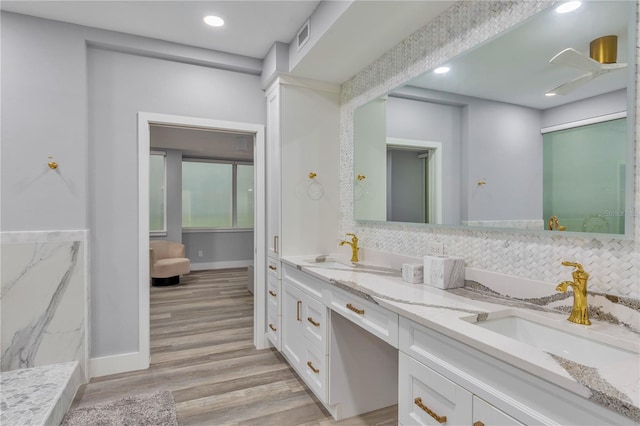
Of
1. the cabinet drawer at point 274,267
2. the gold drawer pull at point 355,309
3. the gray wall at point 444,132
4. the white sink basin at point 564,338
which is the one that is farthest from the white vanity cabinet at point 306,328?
the white sink basin at point 564,338

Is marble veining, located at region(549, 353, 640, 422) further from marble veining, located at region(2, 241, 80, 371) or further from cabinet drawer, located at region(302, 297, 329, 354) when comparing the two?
marble veining, located at region(2, 241, 80, 371)

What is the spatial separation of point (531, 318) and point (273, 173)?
2200 millimetres

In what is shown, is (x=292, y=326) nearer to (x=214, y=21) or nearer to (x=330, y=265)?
(x=330, y=265)

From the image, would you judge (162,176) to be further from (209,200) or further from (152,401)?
(152,401)

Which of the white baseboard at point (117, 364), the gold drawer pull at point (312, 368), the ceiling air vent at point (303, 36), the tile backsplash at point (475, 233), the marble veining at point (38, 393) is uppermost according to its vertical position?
the ceiling air vent at point (303, 36)

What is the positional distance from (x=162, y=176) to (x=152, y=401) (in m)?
5.36

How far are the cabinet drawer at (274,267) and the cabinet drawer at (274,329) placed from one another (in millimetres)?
331

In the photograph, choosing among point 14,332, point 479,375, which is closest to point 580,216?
point 479,375

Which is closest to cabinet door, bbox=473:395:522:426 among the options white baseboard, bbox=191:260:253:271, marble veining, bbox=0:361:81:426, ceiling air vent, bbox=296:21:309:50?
marble veining, bbox=0:361:81:426

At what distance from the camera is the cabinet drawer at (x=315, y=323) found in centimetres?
211

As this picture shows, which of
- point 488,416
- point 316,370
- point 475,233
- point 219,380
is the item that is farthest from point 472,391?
point 219,380

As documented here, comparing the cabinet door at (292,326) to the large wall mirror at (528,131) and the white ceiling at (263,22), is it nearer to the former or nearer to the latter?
the large wall mirror at (528,131)

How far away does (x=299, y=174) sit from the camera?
2.90m

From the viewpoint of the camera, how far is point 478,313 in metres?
1.31
